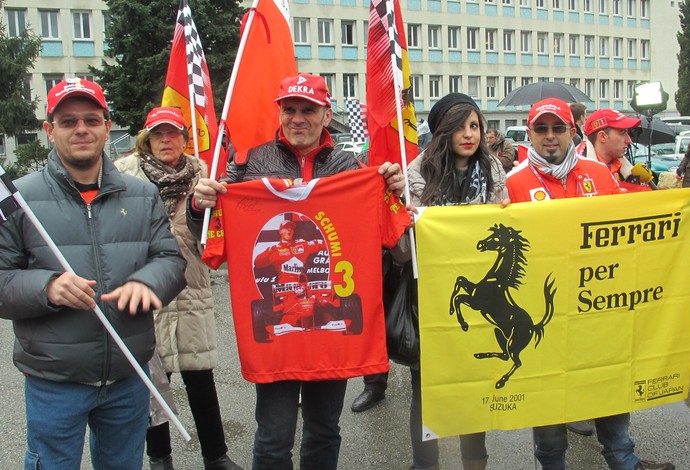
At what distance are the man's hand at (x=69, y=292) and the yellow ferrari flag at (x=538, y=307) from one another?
1557 millimetres

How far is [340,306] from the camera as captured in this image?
292cm

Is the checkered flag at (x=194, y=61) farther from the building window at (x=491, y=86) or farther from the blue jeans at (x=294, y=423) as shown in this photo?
the building window at (x=491, y=86)

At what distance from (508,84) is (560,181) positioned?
5403 centimetres

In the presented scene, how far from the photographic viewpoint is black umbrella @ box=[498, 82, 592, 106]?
11.4 metres

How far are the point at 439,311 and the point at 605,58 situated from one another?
2504 inches

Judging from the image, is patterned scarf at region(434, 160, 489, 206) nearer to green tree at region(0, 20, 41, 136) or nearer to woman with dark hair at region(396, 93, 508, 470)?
woman with dark hair at region(396, 93, 508, 470)

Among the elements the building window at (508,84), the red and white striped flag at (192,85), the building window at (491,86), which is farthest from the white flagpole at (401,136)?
the building window at (508,84)

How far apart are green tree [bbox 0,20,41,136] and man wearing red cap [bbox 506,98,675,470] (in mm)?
28431

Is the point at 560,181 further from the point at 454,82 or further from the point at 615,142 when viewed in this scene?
the point at 454,82

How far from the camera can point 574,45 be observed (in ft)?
191

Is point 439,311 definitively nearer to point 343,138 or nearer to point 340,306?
point 340,306

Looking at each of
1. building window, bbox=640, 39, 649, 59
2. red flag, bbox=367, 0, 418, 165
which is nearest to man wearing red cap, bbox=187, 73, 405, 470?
red flag, bbox=367, 0, 418, 165

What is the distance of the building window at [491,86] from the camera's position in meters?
53.7

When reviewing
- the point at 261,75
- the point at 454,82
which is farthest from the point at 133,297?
the point at 454,82
